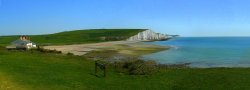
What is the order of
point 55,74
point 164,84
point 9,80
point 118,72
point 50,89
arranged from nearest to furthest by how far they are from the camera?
1. point 50,89
2. point 9,80
3. point 164,84
4. point 55,74
5. point 118,72

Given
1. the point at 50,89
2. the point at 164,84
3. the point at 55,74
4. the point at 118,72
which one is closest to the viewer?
the point at 50,89

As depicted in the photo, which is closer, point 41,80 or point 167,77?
point 41,80

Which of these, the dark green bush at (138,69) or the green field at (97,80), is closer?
the green field at (97,80)

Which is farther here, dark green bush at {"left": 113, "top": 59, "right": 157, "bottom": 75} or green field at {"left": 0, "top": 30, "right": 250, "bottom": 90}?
dark green bush at {"left": 113, "top": 59, "right": 157, "bottom": 75}

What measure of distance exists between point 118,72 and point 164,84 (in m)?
8.83

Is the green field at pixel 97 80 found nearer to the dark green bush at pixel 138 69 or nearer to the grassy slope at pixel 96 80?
the grassy slope at pixel 96 80

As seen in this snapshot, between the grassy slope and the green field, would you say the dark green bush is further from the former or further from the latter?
the grassy slope

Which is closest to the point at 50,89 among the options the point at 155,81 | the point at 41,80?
the point at 41,80

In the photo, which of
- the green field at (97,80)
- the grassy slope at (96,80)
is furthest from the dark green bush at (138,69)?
the grassy slope at (96,80)

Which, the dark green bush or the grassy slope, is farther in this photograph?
the dark green bush

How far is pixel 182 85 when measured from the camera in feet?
100

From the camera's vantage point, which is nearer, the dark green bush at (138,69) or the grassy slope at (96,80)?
the grassy slope at (96,80)

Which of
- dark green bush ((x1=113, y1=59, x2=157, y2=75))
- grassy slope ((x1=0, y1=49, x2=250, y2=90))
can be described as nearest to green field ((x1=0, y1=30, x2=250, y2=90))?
grassy slope ((x1=0, y1=49, x2=250, y2=90))

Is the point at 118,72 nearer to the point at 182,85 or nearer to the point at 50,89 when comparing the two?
the point at 182,85
